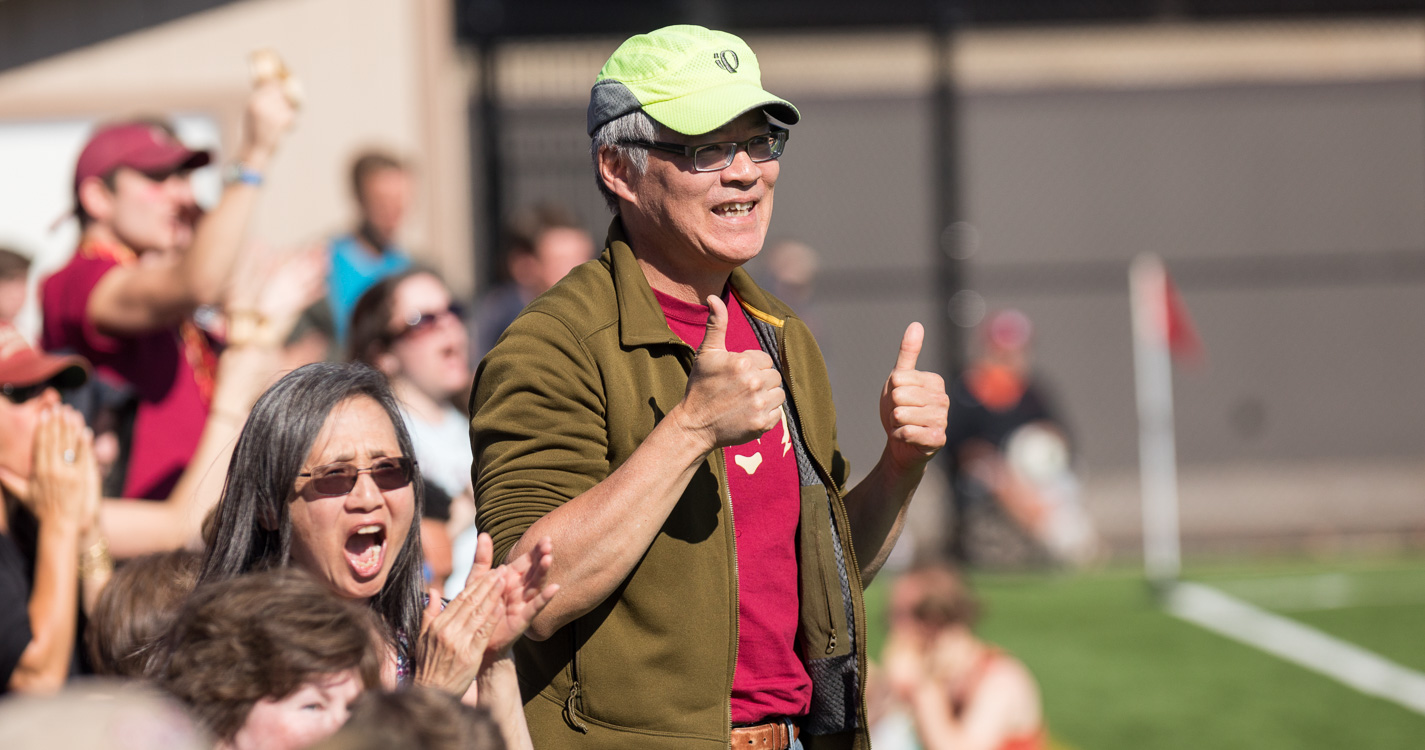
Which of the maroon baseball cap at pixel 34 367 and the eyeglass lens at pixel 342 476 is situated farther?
the maroon baseball cap at pixel 34 367

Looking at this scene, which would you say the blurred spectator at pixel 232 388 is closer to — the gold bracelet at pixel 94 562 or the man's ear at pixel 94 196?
the gold bracelet at pixel 94 562

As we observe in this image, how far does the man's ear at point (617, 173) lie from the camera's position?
2.56m

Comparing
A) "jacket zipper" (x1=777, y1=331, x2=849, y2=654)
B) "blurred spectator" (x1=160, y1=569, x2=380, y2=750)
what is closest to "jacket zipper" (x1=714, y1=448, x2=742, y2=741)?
"jacket zipper" (x1=777, y1=331, x2=849, y2=654)

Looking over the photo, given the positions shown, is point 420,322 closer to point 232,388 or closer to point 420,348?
point 420,348

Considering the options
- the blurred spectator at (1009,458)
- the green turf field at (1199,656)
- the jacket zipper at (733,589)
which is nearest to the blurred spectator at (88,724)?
the jacket zipper at (733,589)

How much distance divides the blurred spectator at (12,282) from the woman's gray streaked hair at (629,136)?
95.9 inches

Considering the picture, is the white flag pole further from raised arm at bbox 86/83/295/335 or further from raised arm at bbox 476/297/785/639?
raised arm at bbox 476/297/785/639

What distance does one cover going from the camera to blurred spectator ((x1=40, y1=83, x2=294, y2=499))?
3.79m

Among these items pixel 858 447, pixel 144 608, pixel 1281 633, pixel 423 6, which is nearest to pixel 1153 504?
pixel 858 447

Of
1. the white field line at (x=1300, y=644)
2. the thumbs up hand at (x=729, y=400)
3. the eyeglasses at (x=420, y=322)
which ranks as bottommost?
the white field line at (x=1300, y=644)

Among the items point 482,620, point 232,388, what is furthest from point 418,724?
point 232,388

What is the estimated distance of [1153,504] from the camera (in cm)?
1431

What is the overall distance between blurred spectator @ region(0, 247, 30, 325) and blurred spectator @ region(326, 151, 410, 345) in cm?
225

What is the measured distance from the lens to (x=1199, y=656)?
31.1 ft
